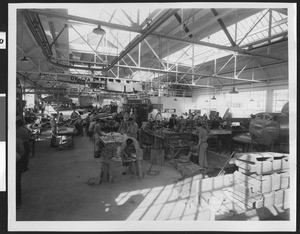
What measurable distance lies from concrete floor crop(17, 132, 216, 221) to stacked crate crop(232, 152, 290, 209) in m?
1.04

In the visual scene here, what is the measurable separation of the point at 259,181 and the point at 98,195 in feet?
11.8

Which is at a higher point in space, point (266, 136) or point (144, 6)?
point (144, 6)

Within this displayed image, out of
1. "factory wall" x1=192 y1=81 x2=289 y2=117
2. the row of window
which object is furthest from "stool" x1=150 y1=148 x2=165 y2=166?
the row of window

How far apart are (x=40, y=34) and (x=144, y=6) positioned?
5.07m

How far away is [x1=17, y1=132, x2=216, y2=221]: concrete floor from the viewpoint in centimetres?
403

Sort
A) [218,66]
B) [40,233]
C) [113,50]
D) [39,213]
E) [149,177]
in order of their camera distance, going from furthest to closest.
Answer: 1. [218,66]
2. [113,50]
3. [149,177]
4. [39,213]
5. [40,233]

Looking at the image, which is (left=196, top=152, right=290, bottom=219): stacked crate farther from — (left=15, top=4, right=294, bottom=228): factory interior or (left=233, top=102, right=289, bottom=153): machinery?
(left=233, top=102, right=289, bottom=153): machinery

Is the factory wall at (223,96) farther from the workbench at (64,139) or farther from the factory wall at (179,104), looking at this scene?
the workbench at (64,139)

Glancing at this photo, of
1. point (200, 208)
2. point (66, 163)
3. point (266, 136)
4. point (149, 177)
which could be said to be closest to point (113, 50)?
point (66, 163)

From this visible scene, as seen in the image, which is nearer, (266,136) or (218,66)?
(266,136)

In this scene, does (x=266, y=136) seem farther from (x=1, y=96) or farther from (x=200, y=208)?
(x=1, y=96)

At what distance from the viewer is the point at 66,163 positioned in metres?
7.52

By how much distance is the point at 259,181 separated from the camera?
4.03 meters

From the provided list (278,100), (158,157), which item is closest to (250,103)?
(278,100)
